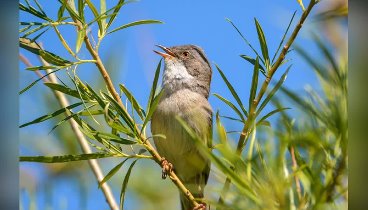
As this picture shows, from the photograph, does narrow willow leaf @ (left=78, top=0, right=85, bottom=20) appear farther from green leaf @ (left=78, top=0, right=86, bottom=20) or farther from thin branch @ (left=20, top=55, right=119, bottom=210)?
thin branch @ (left=20, top=55, right=119, bottom=210)

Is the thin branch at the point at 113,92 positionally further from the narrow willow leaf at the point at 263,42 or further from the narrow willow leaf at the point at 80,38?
the narrow willow leaf at the point at 263,42

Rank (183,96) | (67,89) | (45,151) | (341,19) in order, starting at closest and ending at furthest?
1. (341,19)
2. (67,89)
3. (45,151)
4. (183,96)

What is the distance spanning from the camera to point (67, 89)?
1.10 meters

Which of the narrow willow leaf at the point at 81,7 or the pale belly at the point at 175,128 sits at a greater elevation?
the narrow willow leaf at the point at 81,7

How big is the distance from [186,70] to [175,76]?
0.16 metres

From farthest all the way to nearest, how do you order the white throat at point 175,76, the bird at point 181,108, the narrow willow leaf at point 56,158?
the white throat at point 175,76, the bird at point 181,108, the narrow willow leaf at point 56,158

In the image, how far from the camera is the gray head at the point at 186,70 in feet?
9.30

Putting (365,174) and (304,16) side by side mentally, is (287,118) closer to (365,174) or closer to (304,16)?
(365,174)

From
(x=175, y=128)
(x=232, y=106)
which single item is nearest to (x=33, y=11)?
(x=232, y=106)

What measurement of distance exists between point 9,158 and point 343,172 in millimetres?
588

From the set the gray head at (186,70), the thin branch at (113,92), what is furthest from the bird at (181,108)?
the thin branch at (113,92)

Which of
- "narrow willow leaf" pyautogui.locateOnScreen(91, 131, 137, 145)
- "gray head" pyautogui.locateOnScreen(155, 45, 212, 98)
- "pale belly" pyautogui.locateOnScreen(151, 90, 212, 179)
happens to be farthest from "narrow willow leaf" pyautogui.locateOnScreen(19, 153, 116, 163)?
"gray head" pyautogui.locateOnScreen(155, 45, 212, 98)

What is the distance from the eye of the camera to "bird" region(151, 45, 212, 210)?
245 cm

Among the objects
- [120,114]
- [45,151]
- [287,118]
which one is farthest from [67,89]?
[287,118]
